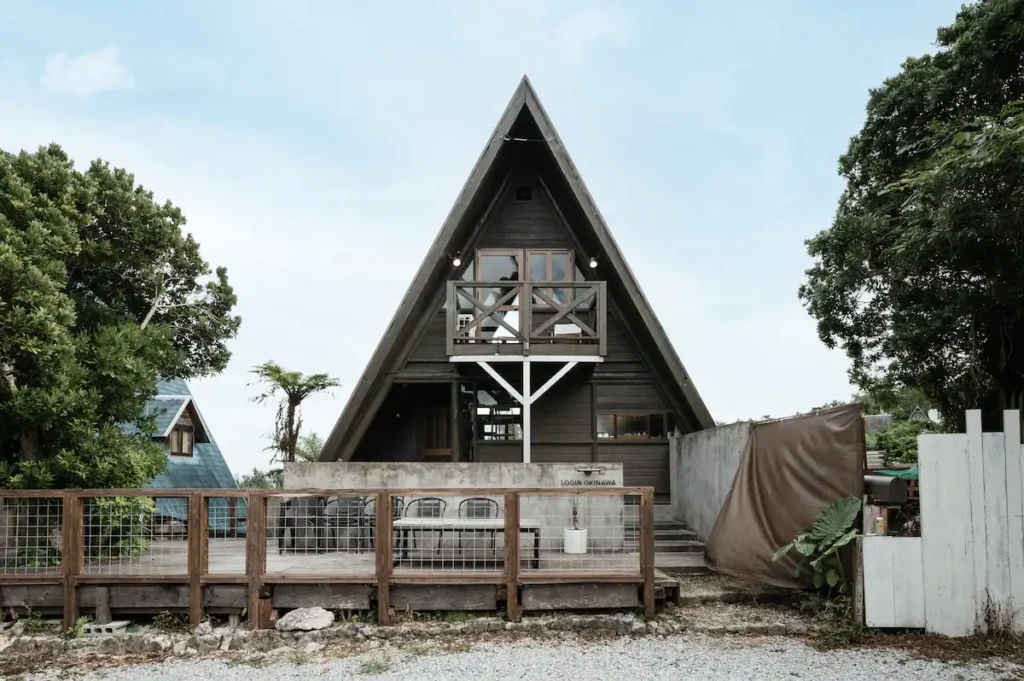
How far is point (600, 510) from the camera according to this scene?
10305 mm

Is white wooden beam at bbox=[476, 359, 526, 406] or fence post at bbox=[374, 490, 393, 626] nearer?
fence post at bbox=[374, 490, 393, 626]

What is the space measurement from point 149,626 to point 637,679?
16.3ft

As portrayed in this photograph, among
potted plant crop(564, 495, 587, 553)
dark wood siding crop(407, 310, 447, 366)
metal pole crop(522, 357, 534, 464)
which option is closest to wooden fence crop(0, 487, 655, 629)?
potted plant crop(564, 495, 587, 553)

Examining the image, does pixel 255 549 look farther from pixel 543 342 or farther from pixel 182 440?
pixel 182 440

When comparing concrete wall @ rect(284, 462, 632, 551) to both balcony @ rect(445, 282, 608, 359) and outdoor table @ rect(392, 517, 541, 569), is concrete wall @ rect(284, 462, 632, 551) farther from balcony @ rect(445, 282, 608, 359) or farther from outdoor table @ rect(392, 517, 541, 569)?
balcony @ rect(445, 282, 608, 359)

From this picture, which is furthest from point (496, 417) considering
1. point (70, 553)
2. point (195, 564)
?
point (70, 553)

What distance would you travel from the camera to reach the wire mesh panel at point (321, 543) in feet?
27.4

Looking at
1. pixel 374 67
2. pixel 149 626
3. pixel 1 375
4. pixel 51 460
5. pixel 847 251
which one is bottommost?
pixel 149 626

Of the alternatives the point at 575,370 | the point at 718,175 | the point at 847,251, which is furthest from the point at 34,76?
the point at 847,251

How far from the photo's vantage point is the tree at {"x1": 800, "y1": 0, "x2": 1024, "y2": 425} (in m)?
13.0

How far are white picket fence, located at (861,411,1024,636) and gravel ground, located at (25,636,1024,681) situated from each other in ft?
2.09

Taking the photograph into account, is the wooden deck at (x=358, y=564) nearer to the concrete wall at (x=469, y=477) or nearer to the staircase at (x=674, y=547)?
the concrete wall at (x=469, y=477)

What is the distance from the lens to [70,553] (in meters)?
8.16

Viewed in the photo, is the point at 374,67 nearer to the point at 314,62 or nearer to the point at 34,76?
the point at 314,62
